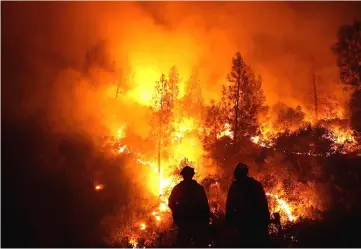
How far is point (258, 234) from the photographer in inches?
266

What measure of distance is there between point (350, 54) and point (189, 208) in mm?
24593

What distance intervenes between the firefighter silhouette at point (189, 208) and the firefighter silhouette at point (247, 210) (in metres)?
0.68

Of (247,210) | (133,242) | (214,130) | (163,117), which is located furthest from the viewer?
(163,117)

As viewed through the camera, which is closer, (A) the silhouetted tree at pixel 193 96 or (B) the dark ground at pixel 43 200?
(B) the dark ground at pixel 43 200

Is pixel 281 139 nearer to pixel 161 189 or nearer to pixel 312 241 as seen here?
pixel 161 189

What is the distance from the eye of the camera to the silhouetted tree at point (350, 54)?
25.9m

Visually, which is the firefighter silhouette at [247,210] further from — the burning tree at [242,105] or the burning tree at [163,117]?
the burning tree at [163,117]

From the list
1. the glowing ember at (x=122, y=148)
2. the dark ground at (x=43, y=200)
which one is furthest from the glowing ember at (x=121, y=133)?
the dark ground at (x=43, y=200)

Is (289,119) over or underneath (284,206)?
over

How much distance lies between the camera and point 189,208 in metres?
7.10

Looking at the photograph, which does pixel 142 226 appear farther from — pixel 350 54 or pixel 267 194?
pixel 350 54

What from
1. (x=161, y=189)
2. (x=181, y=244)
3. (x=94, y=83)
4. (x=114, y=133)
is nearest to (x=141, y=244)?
(x=161, y=189)

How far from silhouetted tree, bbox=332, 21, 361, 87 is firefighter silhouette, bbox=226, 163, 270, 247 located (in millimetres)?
22941

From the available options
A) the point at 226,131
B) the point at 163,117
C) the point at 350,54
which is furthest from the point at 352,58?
the point at 163,117
